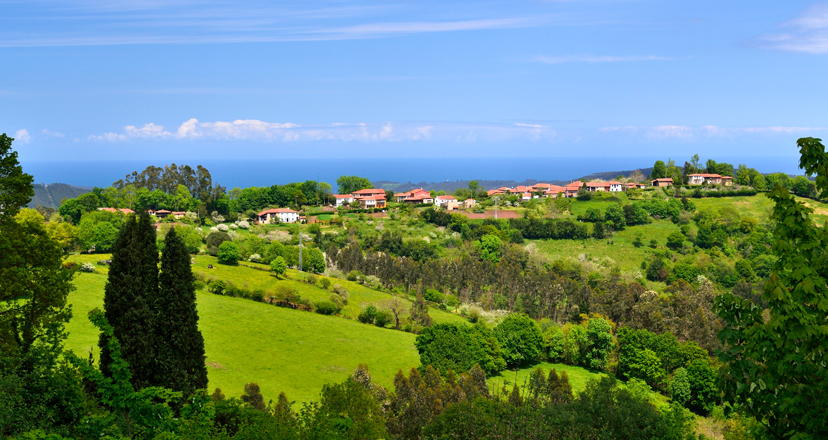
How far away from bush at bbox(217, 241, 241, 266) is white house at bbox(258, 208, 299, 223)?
138ft

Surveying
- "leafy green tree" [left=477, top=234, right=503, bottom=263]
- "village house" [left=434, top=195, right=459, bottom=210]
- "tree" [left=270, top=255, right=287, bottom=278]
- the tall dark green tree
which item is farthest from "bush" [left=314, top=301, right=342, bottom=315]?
"village house" [left=434, top=195, right=459, bottom=210]

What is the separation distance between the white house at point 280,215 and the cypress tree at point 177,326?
9350 cm

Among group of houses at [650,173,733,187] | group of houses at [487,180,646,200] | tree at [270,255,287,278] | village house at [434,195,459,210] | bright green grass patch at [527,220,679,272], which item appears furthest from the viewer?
group of houses at [487,180,646,200]

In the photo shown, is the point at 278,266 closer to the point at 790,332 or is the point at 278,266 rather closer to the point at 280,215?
the point at 280,215

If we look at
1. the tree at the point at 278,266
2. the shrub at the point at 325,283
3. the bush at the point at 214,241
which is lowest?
the shrub at the point at 325,283

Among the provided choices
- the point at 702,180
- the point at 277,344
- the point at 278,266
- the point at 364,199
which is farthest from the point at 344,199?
the point at 277,344

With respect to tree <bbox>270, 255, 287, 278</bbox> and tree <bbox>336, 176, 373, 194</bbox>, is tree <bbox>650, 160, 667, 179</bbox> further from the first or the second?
tree <bbox>270, 255, 287, 278</bbox>

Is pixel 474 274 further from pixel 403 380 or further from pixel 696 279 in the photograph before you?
pixel 403 380

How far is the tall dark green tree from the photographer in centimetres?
2680

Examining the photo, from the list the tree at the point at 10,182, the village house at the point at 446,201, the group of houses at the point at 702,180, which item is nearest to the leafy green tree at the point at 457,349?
the tree at the point at 10,182

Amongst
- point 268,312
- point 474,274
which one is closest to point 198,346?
point 268,312

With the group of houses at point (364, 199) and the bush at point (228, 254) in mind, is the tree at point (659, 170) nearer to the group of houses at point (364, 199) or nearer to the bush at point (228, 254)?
the group of houses at point (364, 199)

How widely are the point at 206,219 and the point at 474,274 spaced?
57.6m

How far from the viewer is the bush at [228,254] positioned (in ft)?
257
